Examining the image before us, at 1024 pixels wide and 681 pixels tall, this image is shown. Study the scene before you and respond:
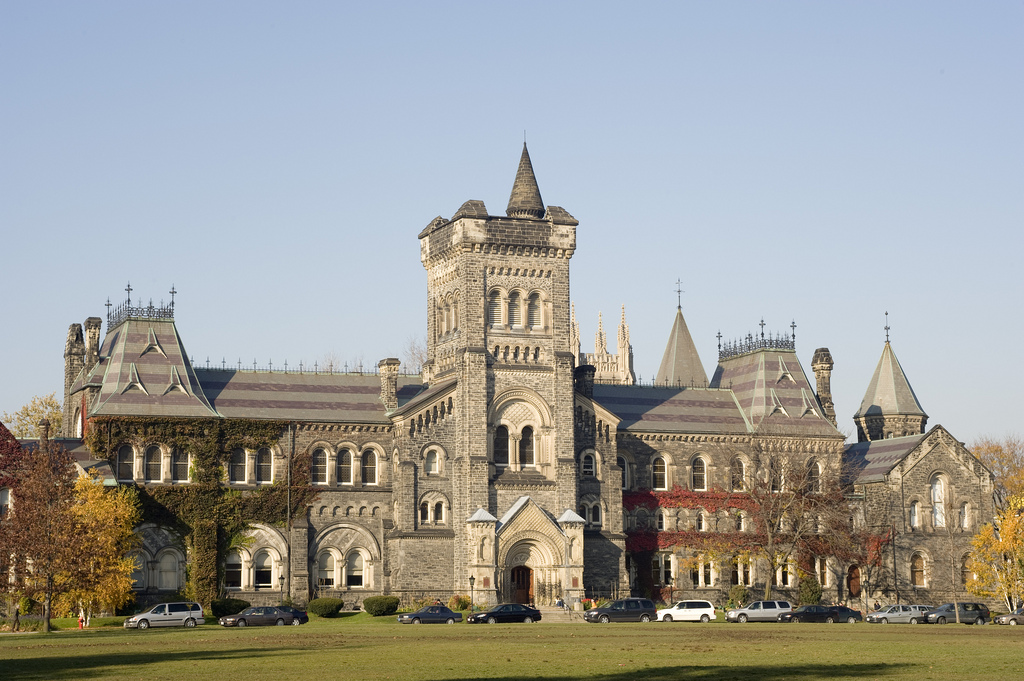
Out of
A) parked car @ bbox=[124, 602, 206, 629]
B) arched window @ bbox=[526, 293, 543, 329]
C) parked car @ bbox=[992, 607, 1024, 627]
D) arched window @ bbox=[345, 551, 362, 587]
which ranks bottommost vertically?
parked car @ bbox=[992, 607, 1024, 627]

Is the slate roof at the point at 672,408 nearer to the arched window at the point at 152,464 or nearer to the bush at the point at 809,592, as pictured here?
the bush at the point at 809,592

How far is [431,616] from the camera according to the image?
6581cm

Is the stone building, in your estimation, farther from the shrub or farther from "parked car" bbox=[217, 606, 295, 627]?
"parked car" bbox=[217, 606, 295, 627]

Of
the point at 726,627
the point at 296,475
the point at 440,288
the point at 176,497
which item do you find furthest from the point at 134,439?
the point at 726,627

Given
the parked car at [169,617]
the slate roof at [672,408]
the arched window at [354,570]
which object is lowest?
the parked car at [169,617]

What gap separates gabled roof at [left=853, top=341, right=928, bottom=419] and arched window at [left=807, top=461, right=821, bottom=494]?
12.6m

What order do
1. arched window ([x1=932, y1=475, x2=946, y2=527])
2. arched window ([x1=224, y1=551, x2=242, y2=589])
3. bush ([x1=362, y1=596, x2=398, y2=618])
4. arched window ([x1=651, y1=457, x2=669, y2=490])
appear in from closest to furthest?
bush ([x1=362, y1=596, x2=398, y2=618])
arched window ([x1=224, y1=551, x2=242, y2=589])
arched window ([x1=651, y1=457, x2=669, y2=490])
arched window ([x1=932, y1=475, x2=946, y2=527])

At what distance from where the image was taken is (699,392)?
283 feet

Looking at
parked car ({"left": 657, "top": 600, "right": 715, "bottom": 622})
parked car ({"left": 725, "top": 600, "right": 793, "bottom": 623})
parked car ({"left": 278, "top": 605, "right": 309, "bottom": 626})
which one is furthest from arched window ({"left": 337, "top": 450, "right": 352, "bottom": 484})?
parked car ({"left": 725, "top": 600, "right": 793, "bottom": 623})

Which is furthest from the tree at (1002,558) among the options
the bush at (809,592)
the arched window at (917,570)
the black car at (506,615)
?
the black car at (506,615)

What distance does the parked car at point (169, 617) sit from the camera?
61.2 meters

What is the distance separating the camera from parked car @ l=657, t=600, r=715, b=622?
66.2 metres

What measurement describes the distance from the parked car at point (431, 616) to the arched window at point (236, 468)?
12339 millimetres

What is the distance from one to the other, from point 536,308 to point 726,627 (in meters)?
23.5
